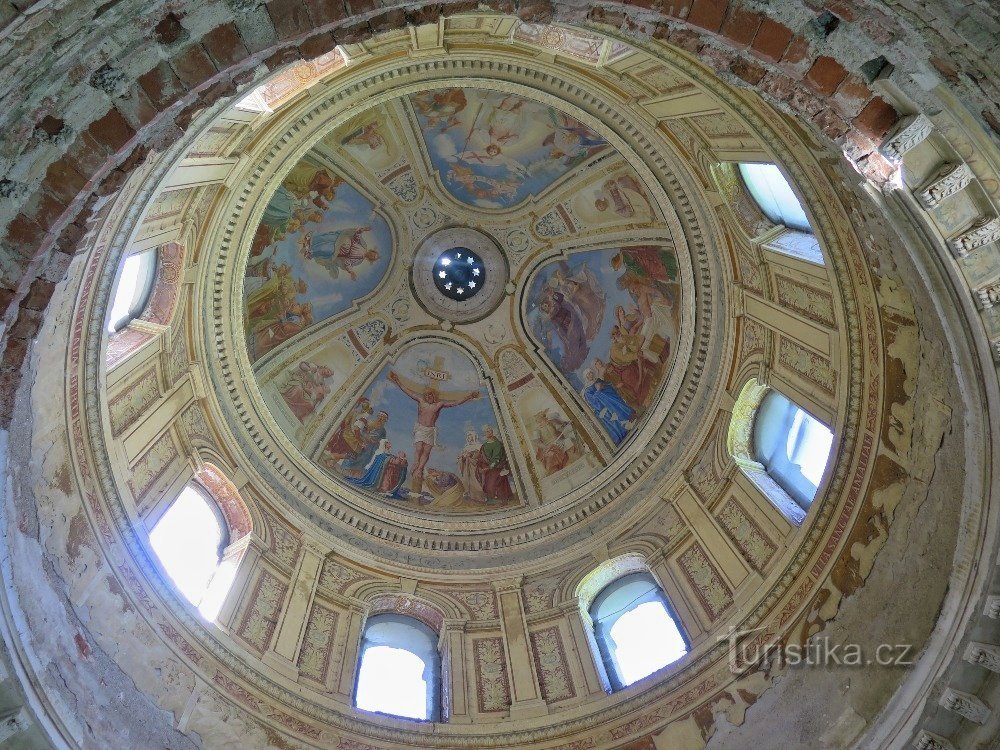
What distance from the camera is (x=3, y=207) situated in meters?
4.88

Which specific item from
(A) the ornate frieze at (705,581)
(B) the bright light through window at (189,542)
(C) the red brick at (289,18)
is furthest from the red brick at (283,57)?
(A) the ornate frieze at (705,581)

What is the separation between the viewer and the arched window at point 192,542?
1094 cm

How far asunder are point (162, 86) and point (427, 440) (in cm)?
1170

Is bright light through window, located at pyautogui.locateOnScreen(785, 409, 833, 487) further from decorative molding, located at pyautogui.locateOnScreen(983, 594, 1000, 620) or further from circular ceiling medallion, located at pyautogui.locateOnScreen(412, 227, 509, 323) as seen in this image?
circular ceiling medallion, located at pyautogui.locateOnScreen(412, 227, 509, 323)

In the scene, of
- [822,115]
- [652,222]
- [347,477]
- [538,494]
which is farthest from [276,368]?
[822,115]

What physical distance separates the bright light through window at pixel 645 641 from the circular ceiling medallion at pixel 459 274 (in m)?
7.63

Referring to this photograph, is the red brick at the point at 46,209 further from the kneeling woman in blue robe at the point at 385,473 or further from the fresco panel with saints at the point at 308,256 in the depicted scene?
the kneeling woman in blue robe at the point at 385,473

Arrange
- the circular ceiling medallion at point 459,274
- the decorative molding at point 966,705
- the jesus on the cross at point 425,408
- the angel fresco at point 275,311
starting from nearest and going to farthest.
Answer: the decorative molding at point 966,705 → the angel fresco at point 275,311 → the jesus on the cross at point 425,408 → the circular ceiling medallion at point 459,274

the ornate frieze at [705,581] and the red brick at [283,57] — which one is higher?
the red brick at [283,57]

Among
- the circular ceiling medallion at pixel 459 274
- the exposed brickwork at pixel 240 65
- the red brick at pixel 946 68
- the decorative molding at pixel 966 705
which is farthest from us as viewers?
the circular ceiling medallion at pixel 459 274

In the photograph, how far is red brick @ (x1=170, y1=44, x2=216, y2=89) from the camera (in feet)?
16.8

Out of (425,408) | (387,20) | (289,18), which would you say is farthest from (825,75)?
(425,408)

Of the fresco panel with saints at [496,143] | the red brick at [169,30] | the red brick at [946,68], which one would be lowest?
the red brick at [946,68]

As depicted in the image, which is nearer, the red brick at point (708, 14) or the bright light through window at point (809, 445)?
the red brick at point (708, 14)
